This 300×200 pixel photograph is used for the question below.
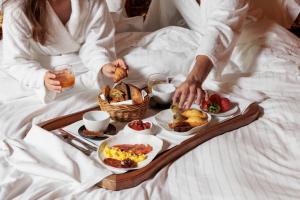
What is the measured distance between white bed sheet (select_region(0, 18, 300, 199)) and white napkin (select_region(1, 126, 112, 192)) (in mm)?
21

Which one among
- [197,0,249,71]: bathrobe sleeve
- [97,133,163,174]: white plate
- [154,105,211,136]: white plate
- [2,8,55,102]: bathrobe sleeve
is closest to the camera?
[97,133,163,174]: white plate

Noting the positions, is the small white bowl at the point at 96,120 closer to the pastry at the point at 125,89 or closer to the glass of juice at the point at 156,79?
the pastry at the point at 125,89

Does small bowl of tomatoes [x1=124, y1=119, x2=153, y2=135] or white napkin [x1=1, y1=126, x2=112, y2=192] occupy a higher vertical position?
white napkin [x1=1, y1=126, x2=112, y2=192]

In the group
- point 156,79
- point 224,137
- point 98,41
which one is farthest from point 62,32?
point 224,137

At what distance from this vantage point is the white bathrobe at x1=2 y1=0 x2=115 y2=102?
1.57 m

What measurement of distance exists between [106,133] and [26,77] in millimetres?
434

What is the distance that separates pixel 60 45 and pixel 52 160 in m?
0.66

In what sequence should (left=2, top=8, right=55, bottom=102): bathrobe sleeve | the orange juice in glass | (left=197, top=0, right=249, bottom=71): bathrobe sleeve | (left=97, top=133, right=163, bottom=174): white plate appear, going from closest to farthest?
(left=97, top=133, right=163, bottom=174): white plate → the orange juice in glass → (left=2, top=8, right=55, bottom=102): bathrobe sleeve → (left=197, top=0, right=249, bottom=71): bathrobe sleeve

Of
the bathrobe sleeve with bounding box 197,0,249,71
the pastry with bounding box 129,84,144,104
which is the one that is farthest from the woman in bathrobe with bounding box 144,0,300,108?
the pastry with bounding box 129,84,144,104

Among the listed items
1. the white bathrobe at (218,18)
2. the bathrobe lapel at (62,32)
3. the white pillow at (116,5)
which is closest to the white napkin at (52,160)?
the bathrobe lapel at (62,32)

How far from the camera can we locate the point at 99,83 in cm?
164

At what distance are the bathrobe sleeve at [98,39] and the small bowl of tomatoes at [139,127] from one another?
0.45 meters

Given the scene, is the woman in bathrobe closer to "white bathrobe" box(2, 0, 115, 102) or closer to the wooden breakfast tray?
the wooden breakfast tray

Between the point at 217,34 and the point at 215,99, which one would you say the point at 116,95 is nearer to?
the point at 215,99
